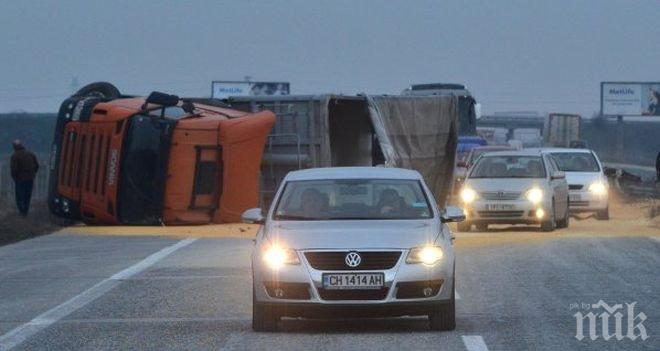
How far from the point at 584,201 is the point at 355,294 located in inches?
870

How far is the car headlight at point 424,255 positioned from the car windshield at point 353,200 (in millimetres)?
935

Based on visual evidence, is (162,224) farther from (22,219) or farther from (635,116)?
(635,116)

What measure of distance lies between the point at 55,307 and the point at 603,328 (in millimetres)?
5734

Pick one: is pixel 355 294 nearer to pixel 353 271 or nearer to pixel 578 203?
pixel 353 271

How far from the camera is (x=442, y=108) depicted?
37469mm

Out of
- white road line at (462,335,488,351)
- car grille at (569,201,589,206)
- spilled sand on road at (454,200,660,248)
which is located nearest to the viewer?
white road line at (462,335,488,351)

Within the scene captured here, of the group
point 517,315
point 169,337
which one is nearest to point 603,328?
point 517,315

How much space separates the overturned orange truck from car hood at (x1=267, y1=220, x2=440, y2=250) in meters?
16.3

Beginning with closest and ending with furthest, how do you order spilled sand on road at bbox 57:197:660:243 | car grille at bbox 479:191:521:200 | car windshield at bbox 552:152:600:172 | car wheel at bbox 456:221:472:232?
spilled sand on road at bbox 57:197:660:243 < car grille at bbox 479:191:521:200 < car wheel at bbox 456:221:472:232 < car windshield at bbox 552:152:600:172

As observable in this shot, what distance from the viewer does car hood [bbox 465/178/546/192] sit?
2938 centimetres

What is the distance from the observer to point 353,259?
13328mm

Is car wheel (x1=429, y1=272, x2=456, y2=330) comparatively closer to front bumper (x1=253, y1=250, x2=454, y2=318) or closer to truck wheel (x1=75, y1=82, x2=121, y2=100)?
front bumper (x1=253, y1=250, x2=454, y2=318)

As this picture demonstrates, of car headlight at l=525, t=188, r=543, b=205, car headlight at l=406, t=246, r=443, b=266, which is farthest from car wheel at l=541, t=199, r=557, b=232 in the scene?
car headlight at l=406, t=246, r=443, b=266

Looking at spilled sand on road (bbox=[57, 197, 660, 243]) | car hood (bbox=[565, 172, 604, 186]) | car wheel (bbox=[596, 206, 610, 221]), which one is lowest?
car wheel (bbox=[596, 206, 610, 221])
